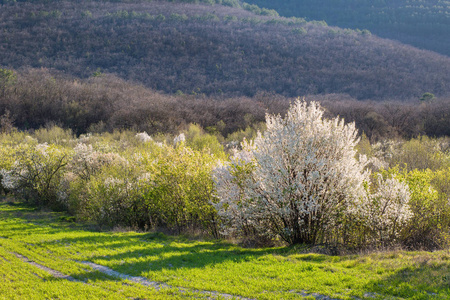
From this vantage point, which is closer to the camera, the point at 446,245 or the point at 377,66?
the point at 446,245

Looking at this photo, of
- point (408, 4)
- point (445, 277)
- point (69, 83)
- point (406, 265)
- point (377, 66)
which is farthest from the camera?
point (408, 4)

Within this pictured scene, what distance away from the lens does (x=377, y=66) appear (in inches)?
4464

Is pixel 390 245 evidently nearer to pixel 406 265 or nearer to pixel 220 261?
pixel 406 265

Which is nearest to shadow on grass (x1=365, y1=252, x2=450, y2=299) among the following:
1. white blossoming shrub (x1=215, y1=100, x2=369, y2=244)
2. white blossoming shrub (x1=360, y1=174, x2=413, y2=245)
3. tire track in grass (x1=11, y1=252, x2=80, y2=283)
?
white blossoming shrub (x1=360, y1=174, x2=413, y2=245)

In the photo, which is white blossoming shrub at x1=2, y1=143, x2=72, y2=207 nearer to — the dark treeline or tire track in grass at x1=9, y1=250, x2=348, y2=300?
tire track in grass at x1=9, y1=250, x2=348, y2=300

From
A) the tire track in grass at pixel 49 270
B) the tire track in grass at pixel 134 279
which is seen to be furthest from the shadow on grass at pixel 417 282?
the tire track in grass at pixel 49 270

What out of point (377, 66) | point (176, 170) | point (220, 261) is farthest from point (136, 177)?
point (377, 66)

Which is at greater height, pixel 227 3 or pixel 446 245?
pixel 227 3

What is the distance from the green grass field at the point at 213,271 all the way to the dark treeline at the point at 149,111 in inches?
1685

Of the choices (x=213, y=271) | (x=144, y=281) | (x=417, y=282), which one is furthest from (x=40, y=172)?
(x=417, y=282)

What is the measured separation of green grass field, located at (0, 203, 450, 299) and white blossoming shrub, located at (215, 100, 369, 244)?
1695mm

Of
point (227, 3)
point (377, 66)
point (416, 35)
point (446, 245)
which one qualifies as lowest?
point (446, 245)

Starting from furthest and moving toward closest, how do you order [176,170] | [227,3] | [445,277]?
[227,3], [176,170], [445,277]

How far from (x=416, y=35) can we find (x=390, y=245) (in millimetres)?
156145
